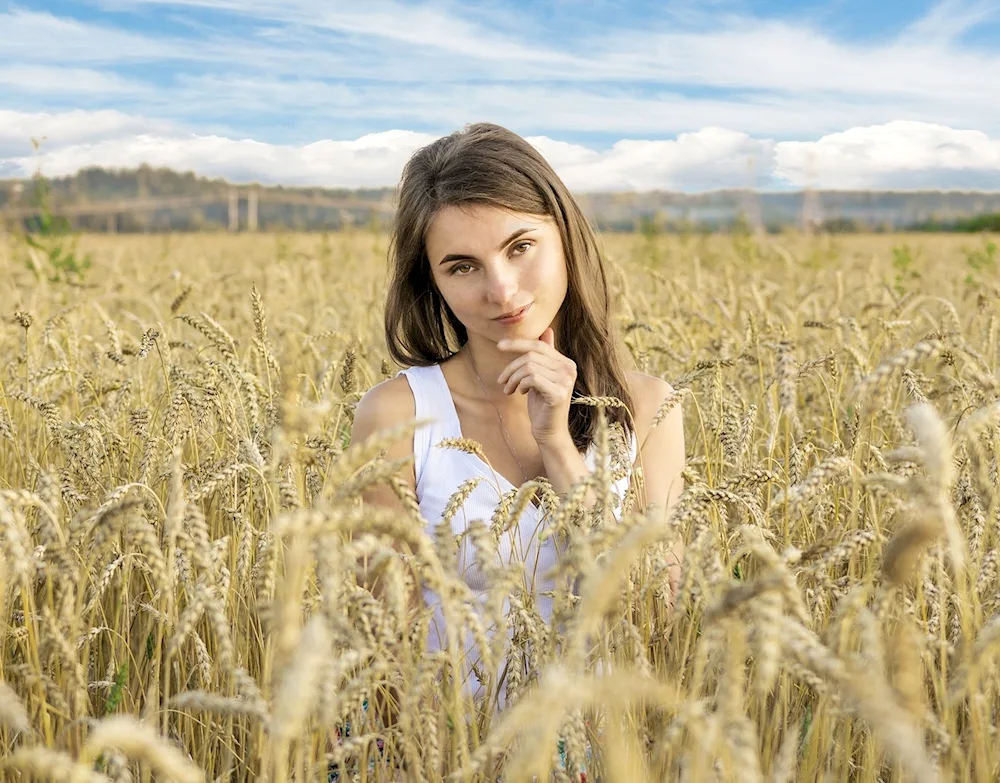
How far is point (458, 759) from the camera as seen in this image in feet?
4.99

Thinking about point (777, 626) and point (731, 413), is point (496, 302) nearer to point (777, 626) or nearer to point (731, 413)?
point (731, 413)

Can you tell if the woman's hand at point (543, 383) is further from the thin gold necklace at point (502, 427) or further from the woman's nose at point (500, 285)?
the thin gold necklace at point (502, 427)

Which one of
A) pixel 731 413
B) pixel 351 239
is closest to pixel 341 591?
pixel 731 413

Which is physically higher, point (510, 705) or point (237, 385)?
point (237, 385)

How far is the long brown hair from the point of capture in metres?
2.49

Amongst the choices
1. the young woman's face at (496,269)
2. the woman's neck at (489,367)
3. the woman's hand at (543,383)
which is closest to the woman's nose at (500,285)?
the young woman's face at (496,269)

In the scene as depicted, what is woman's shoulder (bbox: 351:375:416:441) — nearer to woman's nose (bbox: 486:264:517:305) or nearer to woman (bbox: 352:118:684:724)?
woman (bbox: 352:118:684:724)

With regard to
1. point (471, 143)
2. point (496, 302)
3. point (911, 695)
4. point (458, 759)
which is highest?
point (471, 143)

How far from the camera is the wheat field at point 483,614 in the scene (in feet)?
2.90

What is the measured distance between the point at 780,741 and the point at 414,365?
5.02 ft

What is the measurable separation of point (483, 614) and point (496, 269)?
2.65ft

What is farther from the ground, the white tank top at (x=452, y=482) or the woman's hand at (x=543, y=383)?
the woman's hand at (x=543, y=383)

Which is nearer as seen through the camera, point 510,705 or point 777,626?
point 777,626

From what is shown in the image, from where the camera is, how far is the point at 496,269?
2312 millimetres
